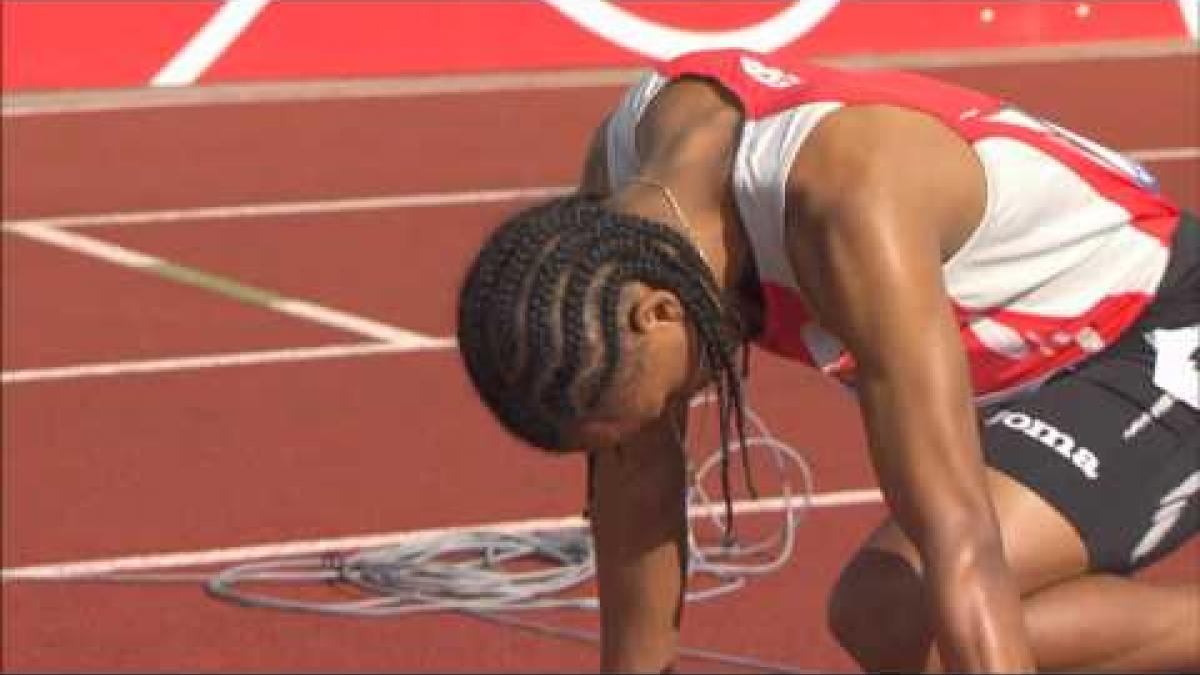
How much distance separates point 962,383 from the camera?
3.22m

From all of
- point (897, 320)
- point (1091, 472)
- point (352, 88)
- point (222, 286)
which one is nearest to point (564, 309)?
point (897, 320)

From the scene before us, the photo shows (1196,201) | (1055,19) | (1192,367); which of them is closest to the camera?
(1192,367)

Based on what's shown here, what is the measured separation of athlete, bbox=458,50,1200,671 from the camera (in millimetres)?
3215

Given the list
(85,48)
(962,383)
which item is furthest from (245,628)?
(962,383)

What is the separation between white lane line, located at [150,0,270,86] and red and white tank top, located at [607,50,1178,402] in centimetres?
78

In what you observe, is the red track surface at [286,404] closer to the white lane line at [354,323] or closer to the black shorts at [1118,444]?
the white lane line at [354,323]

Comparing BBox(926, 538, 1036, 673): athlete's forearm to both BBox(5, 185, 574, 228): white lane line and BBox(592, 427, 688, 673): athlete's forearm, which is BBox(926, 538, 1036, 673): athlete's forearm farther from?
BBox(5, 185, 574, 228): white lane line

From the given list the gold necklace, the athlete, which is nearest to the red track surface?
the athlete

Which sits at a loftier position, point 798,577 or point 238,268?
point 238,268

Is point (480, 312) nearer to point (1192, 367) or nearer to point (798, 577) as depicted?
point (1192, 367)

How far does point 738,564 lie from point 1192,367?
2.71 meters

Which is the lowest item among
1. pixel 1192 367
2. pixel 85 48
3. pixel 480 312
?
pixel 1192 367

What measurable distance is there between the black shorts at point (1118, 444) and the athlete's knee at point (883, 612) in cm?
18

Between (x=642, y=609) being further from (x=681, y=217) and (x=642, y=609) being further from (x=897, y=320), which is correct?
(x=897, y=320)
